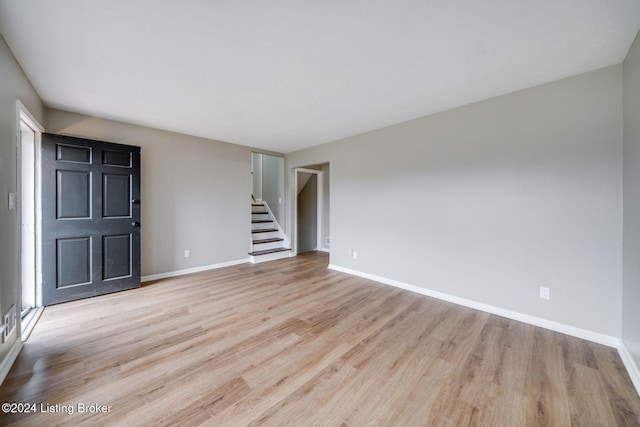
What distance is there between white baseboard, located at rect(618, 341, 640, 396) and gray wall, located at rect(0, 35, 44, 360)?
4235 mm

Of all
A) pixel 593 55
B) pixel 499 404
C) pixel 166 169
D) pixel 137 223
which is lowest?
pixel 499 404

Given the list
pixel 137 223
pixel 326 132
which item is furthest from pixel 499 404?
pixel 137 223

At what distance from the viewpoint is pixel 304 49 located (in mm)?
1771

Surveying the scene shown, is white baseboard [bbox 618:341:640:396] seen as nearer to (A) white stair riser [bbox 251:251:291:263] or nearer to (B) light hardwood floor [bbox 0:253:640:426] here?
(B) light hardwood floor [bbox 0:253:640:426]

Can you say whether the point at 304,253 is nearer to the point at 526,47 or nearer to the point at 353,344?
the point at 353,344

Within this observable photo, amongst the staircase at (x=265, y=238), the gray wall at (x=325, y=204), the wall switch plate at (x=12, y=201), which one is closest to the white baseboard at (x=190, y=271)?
the staircase at (x=265, y=238)

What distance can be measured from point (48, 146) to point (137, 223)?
121 centimetres

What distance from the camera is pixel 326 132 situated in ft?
12.3

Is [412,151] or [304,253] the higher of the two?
[412,151]

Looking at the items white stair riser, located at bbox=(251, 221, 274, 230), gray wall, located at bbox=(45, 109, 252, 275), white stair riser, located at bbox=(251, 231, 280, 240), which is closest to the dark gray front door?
gray wall, located at bbox=(45, 109, 252, 275)

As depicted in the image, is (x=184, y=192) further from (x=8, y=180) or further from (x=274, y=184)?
(x=274, y=184)

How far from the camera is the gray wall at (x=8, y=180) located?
5.29ft

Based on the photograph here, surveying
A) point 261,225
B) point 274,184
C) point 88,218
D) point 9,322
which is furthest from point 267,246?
point 9,322

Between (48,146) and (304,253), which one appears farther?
(304,253)
